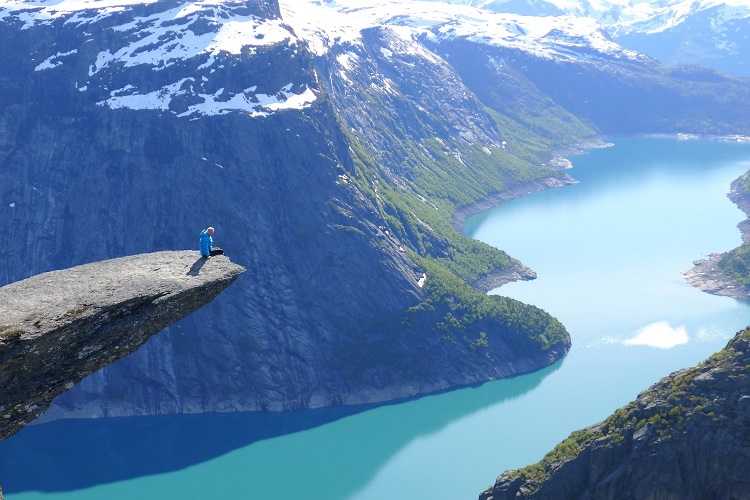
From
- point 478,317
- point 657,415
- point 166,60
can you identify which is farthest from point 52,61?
point 657,415

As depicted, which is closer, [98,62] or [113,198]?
[113,198]

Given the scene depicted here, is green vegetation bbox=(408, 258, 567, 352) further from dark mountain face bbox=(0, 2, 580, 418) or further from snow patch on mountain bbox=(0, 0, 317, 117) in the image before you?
snow patch on mountain bbox=(0, 0, 317, 117)

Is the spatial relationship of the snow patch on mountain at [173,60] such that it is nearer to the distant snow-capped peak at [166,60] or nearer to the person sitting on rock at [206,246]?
the distant snow-capped peak at [166,60]

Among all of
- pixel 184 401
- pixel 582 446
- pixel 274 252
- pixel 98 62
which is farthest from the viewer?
pixel 98 62

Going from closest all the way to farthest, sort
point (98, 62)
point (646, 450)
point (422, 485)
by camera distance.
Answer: point (646, 450) < point (422, 485) < point (98, 62)

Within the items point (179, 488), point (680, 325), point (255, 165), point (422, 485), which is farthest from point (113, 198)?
point (680, 325)

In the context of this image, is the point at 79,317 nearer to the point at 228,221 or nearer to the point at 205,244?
the point at 205,244

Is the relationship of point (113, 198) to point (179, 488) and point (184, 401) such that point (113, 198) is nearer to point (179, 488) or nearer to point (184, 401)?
point (184, 401)
